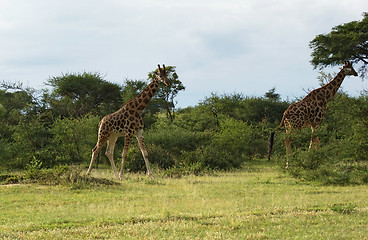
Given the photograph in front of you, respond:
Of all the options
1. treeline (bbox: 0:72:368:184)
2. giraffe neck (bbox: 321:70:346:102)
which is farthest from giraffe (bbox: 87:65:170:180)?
giraffe neck (bbox: 321:70:346:102)

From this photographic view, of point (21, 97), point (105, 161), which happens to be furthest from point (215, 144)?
point (21, 97)

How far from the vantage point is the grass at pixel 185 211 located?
6562mm

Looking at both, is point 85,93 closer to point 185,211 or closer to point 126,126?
point 126,126

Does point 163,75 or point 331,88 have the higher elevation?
point 331,88

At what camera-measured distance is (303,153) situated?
13.4 metres

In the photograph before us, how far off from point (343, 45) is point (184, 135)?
10.6 m

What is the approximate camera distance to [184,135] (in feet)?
62.2

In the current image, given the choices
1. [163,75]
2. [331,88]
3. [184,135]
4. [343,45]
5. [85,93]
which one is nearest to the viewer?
[163,75]

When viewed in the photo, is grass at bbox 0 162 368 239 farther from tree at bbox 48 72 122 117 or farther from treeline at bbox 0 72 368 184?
tree at bbox 48 72 122 117

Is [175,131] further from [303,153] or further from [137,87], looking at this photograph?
[137,87]

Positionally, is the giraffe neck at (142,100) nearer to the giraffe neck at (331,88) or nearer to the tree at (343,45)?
the giraffe neck at (331,88)

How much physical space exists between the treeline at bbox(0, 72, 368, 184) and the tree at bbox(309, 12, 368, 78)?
372cm

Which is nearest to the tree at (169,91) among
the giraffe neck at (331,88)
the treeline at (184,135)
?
the treeline at (184,135)

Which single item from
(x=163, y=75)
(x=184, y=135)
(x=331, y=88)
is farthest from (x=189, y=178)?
(x=331, y=88)
